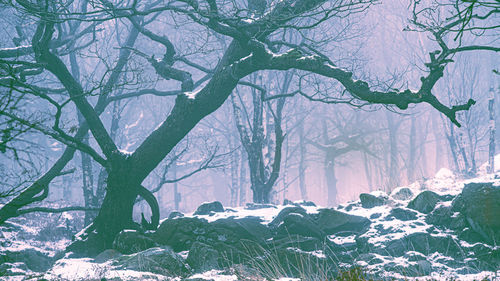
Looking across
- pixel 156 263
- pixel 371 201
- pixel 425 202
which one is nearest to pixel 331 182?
pixel 371 201

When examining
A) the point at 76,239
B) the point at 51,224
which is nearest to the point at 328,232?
the point at 76,239

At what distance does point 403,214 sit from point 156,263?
4.53m

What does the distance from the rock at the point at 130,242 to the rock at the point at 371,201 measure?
448 cm

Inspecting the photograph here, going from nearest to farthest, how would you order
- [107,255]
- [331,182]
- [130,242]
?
1. [107,255]
2. [130,242]
3. [331,182]

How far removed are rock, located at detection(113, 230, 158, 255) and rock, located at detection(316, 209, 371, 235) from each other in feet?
10.1

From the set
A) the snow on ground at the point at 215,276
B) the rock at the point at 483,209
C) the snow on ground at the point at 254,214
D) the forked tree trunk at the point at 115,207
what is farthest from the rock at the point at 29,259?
the rock at the point at 483,209

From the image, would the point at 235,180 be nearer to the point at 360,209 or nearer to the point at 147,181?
the point at 147,181

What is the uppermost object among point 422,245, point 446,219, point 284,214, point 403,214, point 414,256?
point 284,214

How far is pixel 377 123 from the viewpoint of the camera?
103ft

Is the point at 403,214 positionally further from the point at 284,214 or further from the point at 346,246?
the point at 284,214

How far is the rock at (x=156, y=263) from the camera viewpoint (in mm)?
6012

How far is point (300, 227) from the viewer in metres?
7.71

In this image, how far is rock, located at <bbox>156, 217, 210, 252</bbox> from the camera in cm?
770

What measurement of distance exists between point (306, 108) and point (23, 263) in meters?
22.3
